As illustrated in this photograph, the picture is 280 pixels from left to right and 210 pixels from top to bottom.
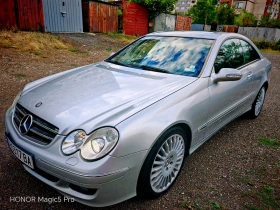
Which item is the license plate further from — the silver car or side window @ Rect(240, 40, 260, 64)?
side window @ Rect(240, 40, 260, 64)

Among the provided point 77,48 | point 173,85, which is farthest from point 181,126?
point 77,48

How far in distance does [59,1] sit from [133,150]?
12.4m

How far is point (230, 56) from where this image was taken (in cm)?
301

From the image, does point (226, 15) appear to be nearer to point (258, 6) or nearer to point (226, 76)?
point (258, 6)

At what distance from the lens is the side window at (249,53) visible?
3.42 meters

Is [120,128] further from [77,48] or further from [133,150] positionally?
[77,48]

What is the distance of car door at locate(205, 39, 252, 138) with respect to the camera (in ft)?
8.35

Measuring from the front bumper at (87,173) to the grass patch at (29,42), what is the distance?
7267mm

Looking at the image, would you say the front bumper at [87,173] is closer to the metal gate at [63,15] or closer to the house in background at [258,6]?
the metal gate at [63,15]

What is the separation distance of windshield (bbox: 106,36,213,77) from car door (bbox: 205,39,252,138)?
0.21m

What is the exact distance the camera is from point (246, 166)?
270cm

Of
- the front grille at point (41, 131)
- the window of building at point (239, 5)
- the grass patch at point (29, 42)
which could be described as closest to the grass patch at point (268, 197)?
the front grille at point (41, 131)

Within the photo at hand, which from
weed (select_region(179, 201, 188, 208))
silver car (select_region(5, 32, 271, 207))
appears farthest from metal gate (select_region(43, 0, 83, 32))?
weed (select_region(179, 201, 188, 208))

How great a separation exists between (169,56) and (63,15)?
36.9ft
